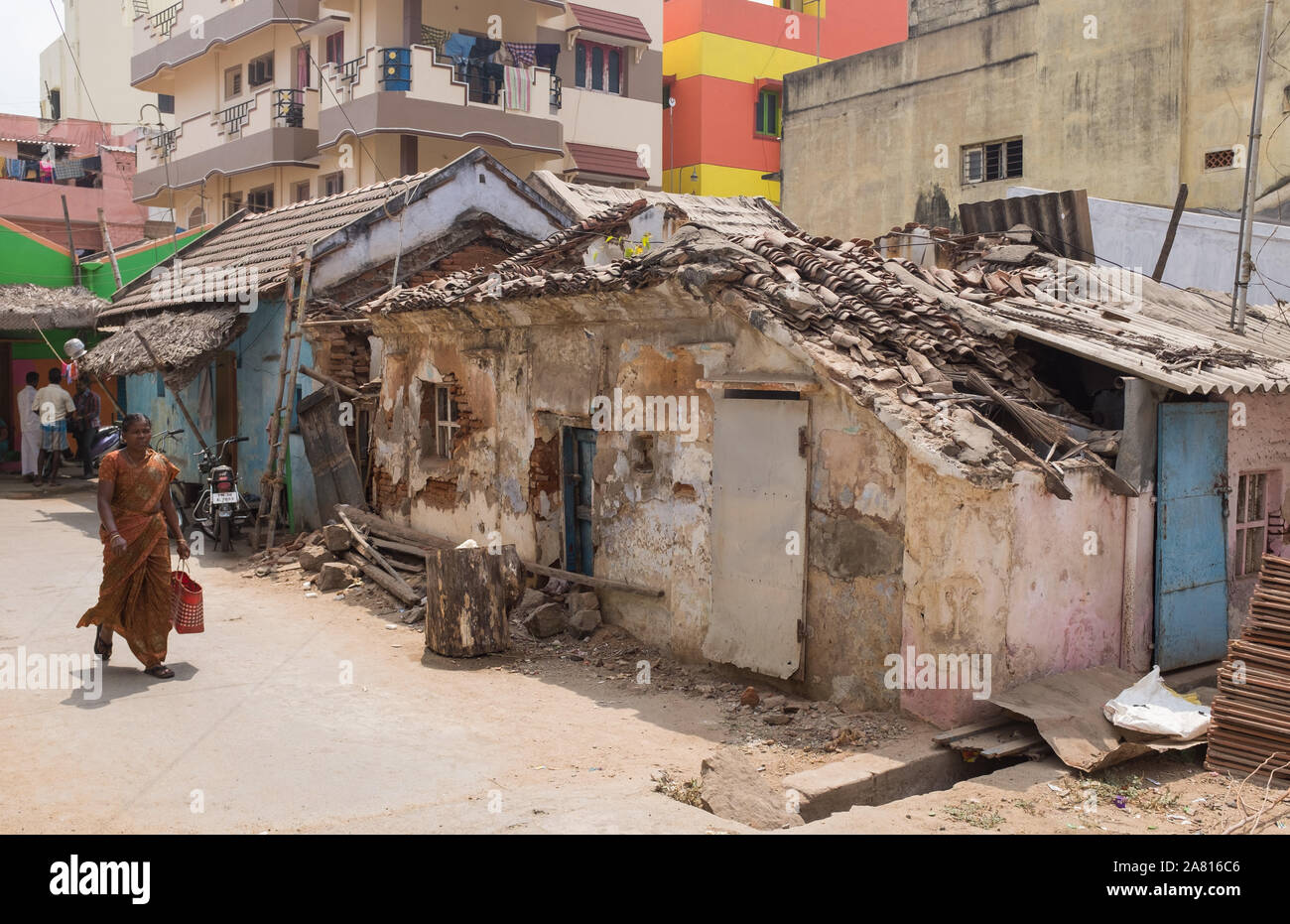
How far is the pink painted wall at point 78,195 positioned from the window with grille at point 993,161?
20005 millimetres

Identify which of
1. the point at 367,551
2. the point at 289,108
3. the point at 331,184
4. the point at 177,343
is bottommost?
the point at 367,551

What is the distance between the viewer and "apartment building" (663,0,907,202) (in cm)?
2883

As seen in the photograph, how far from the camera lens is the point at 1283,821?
18.8 ft

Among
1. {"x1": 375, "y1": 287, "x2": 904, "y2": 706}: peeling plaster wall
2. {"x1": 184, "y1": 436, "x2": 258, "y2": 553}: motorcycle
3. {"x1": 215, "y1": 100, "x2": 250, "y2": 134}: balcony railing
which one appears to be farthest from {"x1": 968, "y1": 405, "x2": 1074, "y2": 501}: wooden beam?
{"x1": 215, "y1": 100, "x2": 250, "y2": 134}: balcony railing

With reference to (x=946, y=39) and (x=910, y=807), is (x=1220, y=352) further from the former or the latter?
(x=946, y=39)

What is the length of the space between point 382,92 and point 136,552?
15.2 m

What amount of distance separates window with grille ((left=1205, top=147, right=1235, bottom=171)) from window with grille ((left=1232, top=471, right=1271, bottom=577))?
989 centimetres

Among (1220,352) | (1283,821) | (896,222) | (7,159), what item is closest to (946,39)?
(896,222)

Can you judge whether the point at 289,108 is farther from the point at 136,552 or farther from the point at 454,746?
the point at 454,746

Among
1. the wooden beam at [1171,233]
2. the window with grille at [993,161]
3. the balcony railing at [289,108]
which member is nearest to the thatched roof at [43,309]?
the balcony railing at [289,108]

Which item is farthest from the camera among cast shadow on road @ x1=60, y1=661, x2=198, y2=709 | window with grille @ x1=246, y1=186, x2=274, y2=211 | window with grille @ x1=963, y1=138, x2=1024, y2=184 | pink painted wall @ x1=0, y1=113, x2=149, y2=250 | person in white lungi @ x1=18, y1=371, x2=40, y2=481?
pink painted wall @ x1=0, y1=113, x2=149, y2=250

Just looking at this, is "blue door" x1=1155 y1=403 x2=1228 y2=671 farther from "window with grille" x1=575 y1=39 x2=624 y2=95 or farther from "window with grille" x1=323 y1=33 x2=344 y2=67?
"window with grille" x1=575 y1=39 x2=624 y2=95

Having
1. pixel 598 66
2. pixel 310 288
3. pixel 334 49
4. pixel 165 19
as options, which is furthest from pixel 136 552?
pixel 165 19

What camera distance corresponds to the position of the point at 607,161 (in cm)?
2541
